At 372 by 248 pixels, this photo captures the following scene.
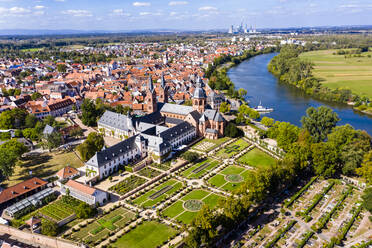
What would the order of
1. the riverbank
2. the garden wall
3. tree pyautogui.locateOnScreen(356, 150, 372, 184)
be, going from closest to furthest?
the garden wall, tree pyautogui.locateOnScreen(356, 150, 372, 184), the riverbank

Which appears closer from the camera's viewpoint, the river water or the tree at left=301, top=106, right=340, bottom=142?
the tree at left=301, top=106, right=340, bottom=142

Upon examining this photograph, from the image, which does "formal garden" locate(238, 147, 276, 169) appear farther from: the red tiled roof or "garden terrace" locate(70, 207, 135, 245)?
the red tiled roof

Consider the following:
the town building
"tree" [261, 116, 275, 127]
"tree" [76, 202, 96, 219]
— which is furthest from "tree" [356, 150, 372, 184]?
"tree" [76, 202, 96, 219]

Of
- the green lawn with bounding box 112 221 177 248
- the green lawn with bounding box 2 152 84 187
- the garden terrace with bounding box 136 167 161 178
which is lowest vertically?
the green lawn with bounding box 112 221 177 248

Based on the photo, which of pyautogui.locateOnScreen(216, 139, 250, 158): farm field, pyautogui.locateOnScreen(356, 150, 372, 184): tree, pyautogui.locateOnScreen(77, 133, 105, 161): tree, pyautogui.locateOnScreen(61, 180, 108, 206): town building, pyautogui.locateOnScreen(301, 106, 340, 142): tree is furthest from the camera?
pyautogui.locateOnScreen(301, 106, 340, 142): tree

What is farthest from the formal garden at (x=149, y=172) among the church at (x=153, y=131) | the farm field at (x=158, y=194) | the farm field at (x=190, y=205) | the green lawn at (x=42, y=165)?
the green lawn at (x=42, y=165)

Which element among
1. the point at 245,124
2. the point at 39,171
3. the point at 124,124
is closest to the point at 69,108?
the point at 124,124

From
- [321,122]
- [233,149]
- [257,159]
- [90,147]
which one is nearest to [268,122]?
[321,122]
